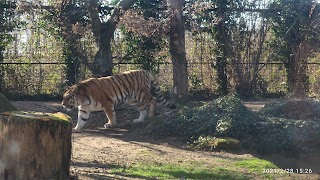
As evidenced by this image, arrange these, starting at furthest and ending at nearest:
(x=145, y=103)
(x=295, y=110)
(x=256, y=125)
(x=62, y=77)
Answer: (x=62, y=77) → (x=145, y=103) → (x=295, y=110) → (x=256, y=125)

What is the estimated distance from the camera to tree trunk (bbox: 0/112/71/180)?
525cm

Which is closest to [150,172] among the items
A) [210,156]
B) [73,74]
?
[210,156]

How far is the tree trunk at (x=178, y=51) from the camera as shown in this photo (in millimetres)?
12695

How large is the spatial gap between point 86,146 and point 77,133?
65.2 inches

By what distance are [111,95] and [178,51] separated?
7.59 feet

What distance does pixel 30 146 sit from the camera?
5.25 meters

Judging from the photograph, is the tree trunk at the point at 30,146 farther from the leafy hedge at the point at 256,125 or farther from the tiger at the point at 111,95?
the tiger at the point at 111,95

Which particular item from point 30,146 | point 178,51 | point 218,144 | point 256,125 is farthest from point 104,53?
point 30,146

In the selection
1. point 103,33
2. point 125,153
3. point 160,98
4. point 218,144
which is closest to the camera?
point 125,153

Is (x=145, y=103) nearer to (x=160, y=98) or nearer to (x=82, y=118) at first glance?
(x=160, y=98)

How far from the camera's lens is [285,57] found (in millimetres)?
16984

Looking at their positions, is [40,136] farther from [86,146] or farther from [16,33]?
[16,33]

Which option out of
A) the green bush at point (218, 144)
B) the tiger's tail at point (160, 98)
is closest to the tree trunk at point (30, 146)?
the green bush at point (218, 144)

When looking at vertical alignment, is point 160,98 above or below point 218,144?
above
